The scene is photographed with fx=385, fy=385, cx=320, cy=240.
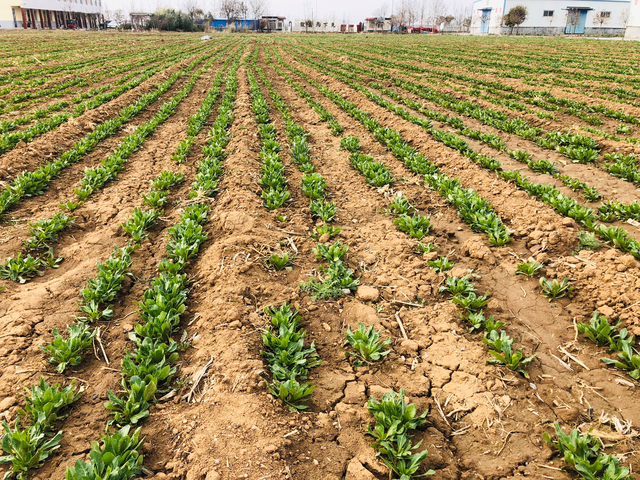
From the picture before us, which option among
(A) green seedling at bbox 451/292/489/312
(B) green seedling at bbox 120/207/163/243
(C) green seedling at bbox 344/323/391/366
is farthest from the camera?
(B) green seedling at bbox 120/207/163/243

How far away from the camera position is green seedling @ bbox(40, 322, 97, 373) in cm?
325

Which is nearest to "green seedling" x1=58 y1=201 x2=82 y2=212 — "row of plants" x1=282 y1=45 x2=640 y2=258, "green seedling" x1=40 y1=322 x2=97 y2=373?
"green seedling" x1=40 y1=322 x2=97 y2=373

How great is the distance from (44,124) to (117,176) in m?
4.60

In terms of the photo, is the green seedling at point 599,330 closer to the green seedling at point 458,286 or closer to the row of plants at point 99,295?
the green seedling at point 458,286

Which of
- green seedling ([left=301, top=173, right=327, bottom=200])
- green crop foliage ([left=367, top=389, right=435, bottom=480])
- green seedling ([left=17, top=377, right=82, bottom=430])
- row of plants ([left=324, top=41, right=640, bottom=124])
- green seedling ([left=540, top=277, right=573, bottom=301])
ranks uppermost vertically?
row of plants ([left=324, top=41, right=640, bottom=124])

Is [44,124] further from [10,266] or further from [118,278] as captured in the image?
[118,278]

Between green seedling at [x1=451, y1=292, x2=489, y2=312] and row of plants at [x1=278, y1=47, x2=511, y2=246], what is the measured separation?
4.79 feet

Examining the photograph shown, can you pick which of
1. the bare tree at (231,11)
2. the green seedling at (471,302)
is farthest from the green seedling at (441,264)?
the bare tree at (231,11)

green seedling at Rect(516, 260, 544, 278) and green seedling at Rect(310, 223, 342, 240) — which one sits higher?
green seedling at Rect(310, 223, 342, 240)

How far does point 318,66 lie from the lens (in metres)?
24.3

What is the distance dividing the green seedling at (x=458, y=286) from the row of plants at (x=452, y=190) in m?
1.21

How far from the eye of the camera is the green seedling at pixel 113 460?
2.28m

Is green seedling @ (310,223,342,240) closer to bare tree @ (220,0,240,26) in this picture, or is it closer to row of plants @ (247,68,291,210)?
row of plants @ (247,68,291,210)

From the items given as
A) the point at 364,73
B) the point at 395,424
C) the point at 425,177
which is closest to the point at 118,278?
the point at 395,424
